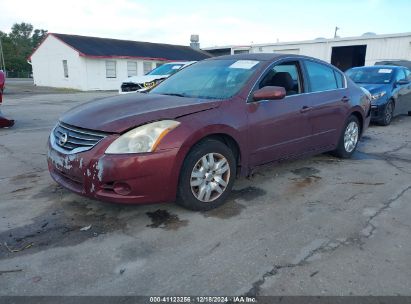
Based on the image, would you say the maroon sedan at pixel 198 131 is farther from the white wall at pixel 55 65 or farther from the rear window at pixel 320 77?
the white wall at pixel 55 65

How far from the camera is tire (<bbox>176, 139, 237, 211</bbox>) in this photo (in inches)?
140

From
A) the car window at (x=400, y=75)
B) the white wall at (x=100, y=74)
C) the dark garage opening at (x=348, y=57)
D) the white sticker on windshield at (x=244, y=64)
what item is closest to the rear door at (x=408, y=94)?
the car window at (x=400, y=75)

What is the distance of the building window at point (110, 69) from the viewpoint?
100 ft

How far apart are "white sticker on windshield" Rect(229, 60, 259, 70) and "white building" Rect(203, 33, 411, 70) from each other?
75.5ft

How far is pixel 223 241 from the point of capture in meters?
3.21

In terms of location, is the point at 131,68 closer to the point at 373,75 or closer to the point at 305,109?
the point at 373,75

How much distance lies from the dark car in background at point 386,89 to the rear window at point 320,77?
14.5ft

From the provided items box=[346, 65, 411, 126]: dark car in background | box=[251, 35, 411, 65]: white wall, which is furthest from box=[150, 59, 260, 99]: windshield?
box=[251, 35, 411, 65]: white wall

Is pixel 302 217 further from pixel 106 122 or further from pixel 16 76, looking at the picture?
pixel 16 76

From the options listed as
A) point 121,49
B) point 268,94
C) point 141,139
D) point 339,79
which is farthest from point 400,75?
point 121,49

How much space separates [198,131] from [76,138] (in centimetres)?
116

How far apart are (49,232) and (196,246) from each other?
4.46 ft

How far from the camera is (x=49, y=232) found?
3338mm

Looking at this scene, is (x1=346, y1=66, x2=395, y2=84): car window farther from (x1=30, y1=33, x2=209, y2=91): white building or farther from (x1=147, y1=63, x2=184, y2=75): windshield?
(x1=30, y1=33, x2=209, y2=91): white building
